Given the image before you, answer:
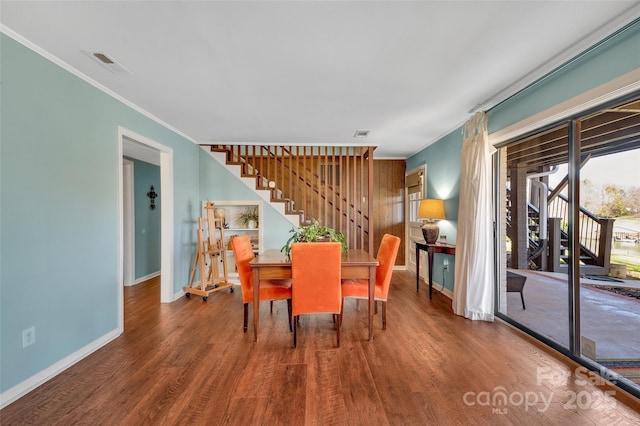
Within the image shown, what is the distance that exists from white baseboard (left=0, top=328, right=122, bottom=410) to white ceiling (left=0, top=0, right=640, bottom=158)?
2.43m

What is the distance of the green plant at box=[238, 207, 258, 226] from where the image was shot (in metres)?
5.03

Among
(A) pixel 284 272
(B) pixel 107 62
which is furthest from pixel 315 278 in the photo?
(B) pixel 107 62

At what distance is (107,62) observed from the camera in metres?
2.18

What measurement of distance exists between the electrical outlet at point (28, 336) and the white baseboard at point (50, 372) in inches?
9.9

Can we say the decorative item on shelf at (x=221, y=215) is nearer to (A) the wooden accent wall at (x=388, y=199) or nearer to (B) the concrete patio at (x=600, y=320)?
(A) the wooden accent wall at (x=388, y=199)

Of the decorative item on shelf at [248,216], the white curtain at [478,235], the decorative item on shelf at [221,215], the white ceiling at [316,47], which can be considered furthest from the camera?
the decorative item on shelf at [248,216]

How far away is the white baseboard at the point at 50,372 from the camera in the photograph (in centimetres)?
179

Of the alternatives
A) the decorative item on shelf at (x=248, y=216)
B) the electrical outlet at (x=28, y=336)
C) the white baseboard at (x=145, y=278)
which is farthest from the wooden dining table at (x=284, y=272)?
the white baseboard at (x=145, y=278)

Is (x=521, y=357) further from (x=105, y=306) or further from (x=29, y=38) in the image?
(x=29, y=38)

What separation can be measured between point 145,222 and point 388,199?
499cm

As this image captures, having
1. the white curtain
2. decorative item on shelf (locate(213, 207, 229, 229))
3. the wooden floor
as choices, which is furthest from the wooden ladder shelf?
the white curtain

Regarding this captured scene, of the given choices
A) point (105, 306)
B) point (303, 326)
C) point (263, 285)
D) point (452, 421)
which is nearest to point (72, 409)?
point (105, 306)

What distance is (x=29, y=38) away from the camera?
74.2 inches

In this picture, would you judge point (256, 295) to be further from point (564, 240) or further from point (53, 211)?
point (564, 240)
